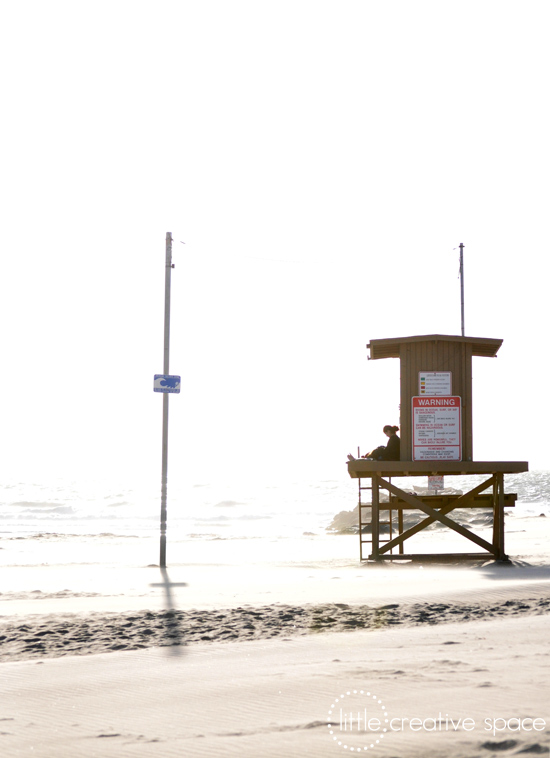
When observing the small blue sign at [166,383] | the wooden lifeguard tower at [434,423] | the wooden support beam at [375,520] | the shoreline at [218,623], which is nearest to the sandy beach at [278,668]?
the shoreline at [218,623]

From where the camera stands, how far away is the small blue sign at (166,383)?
13.6m

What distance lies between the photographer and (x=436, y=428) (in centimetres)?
1429

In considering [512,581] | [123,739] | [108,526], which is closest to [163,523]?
[512,581]

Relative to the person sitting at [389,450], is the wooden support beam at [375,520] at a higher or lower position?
lower

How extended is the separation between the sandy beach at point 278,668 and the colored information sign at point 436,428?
3.35 meters

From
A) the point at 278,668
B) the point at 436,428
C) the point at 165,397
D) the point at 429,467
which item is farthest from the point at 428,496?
the point at 278,668

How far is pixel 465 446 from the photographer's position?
1439 cm

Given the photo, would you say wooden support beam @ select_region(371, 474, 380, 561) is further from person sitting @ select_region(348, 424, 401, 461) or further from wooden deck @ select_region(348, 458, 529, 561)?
person sitting @ select_region(348, 424, 401, 461)

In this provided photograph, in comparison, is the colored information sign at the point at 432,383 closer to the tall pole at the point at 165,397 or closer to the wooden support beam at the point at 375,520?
the wooden support beam at the point at 375,520

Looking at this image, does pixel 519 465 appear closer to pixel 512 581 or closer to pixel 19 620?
pixel 512 581

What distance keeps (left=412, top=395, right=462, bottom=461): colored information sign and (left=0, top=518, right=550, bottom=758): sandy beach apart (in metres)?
3.35

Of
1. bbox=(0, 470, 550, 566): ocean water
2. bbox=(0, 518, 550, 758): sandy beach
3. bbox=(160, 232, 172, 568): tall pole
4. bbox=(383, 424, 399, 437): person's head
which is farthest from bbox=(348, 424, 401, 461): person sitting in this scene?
bbox=(0, 470, 550, 566): ocean water

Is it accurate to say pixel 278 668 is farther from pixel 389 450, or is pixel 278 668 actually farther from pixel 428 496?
pixel 428 496

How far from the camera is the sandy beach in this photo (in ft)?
14.4
